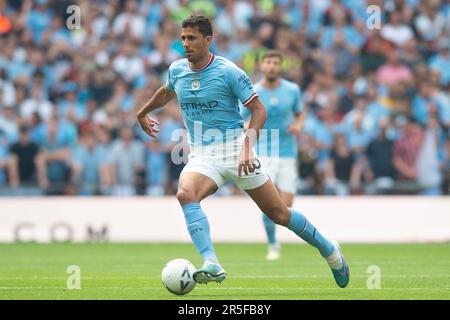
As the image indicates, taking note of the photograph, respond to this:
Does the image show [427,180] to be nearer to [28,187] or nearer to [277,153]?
[277,153]

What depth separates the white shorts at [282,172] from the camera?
1661cm

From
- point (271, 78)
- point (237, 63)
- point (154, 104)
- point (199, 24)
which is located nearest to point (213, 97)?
point (199, 24)

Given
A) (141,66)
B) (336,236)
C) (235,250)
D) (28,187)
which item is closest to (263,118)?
(235,250)

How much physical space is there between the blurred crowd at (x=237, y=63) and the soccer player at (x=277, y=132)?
4.78 metres

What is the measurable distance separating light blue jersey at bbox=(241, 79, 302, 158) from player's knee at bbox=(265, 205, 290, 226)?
5484 mm

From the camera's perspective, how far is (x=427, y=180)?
21.4 meters

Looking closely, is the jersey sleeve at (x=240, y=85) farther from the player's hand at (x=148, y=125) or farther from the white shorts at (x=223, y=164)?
the player's hand at (x=148, y=125)

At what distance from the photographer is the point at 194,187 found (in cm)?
1070

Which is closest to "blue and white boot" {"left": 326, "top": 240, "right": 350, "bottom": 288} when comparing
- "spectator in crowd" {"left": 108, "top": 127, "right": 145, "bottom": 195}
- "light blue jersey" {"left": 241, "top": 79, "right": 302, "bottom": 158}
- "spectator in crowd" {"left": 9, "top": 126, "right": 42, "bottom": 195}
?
"light blue jersey" {"left": 241, "top": 79, "right": 302, "bottom": 158}

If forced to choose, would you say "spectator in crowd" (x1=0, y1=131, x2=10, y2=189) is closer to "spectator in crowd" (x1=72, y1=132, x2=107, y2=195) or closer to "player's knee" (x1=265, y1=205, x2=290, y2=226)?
"spectator in crowd" (x1=72, y1=132, x2=107, y2=195)

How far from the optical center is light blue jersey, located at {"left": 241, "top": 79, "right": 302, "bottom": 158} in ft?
54.0

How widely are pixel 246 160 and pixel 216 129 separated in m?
0.61

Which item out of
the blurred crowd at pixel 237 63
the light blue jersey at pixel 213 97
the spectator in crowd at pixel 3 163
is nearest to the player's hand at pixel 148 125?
the light blue jersey at pixel 213 97
